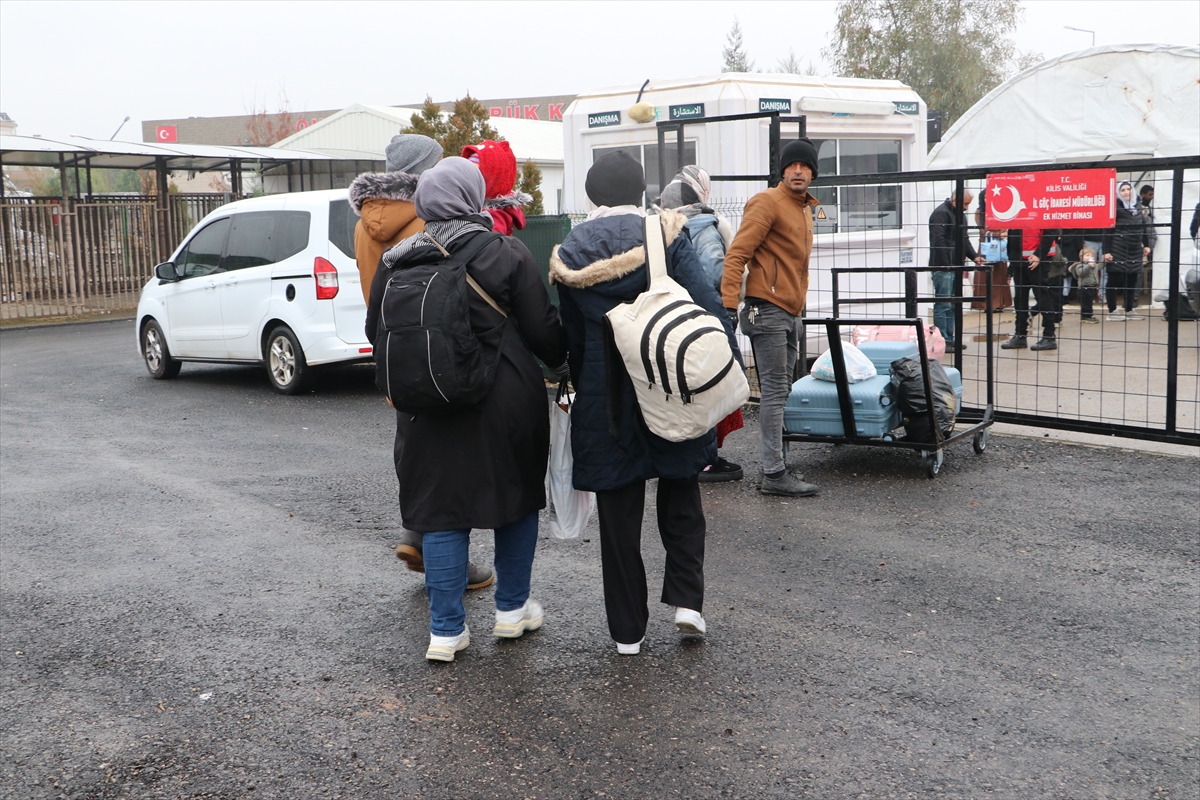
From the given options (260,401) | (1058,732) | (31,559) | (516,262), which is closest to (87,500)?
(31,559)

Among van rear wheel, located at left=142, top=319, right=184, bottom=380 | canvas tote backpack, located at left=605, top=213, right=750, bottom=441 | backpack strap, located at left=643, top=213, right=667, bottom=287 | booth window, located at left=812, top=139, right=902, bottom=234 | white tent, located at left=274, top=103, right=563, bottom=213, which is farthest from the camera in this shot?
white tent, located at left=274, top=103, right=563, bottom=213

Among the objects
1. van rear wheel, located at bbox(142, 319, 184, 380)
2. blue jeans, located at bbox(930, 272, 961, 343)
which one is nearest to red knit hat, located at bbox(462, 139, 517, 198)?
blue jeans, located at bbox(930, 272, 961, 343)

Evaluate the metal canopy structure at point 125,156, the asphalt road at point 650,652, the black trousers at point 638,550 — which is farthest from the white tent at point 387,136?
the black trousers at point 638,550

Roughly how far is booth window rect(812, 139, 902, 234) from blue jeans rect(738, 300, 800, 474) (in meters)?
4.21

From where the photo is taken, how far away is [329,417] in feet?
32.9

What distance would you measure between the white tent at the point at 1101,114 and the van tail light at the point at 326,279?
10.8 meters

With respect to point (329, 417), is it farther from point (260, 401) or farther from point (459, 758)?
point (459, 758)

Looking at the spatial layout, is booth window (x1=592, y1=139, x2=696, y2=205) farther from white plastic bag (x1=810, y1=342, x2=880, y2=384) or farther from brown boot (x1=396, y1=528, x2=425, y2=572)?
brown boot (x1=396, y1=528, x2=425, y2=572)

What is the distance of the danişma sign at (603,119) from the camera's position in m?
12.8

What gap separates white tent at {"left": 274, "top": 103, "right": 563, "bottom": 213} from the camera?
1371 inches

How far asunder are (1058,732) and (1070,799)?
1.50 ft

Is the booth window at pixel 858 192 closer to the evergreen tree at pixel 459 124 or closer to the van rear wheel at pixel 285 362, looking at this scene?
the van rear wheel at pixel 285 362

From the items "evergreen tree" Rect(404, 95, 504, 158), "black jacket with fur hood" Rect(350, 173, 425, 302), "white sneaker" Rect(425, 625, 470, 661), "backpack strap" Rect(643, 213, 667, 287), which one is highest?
"evergreen tree" Rect(404, 95, 504, 158)

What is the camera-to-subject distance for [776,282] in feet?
22.1
